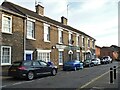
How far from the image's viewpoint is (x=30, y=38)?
27094 millimetres

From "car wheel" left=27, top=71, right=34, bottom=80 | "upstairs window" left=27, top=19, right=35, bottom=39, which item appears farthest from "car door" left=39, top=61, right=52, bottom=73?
"upstairs window" left=27, top=19, right=35, bottom=39

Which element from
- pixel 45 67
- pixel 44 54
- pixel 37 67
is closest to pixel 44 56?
pixel 44 54

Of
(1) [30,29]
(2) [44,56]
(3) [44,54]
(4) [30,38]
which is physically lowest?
(2) [44,56]

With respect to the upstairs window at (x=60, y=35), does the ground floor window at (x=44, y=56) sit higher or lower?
lower

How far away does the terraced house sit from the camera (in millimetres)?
23391

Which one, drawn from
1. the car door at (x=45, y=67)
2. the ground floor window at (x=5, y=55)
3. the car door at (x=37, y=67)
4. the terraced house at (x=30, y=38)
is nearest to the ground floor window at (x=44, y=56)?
the terraced house at (x=30, y=38)

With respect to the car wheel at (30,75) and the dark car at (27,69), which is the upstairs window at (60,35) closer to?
the dark car at (27,69)

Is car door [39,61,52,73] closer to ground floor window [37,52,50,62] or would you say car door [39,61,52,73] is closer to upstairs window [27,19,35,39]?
upstairs window [27,19,35,39]

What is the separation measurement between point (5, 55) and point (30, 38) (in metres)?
4.58

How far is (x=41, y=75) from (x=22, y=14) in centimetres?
766

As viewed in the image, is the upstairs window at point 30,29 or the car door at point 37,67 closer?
the car door at point 37,67

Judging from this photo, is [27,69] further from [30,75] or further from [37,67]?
[37,67]

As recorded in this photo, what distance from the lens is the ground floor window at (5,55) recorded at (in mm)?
22875

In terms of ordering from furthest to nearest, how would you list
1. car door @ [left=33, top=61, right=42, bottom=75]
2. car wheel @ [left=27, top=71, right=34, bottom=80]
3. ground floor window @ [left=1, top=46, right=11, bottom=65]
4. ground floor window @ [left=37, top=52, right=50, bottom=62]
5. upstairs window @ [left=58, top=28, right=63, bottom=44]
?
upstairs window @ [left=58, top=28, right=63, bottom=44] < ground floor window @ [left=37, top=52, right=50, bottom=62] < ground floor window @ [left=1, top=46, right=11, bottom=65] < car door @ [left=33, top=61, right=42, bottom=75] < car wheel @ [left=27, top=71, right=34, bottom=80]
